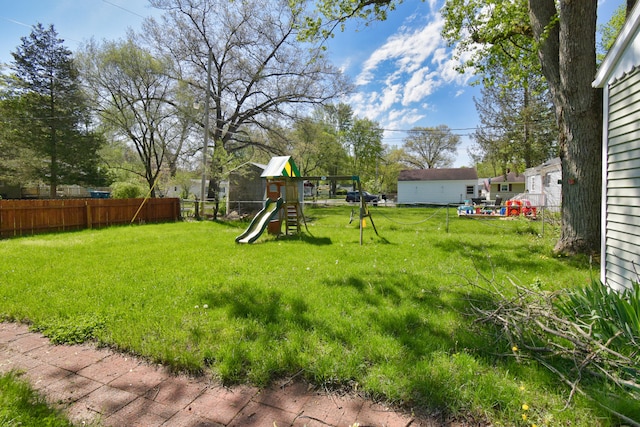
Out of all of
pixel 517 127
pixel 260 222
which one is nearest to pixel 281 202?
pixel 260 222

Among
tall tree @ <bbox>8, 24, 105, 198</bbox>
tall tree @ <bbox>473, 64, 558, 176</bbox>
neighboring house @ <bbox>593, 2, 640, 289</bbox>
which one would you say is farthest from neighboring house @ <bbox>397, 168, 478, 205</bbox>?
tall tree @ <bbox>8, 24, 105, 198</bbox>

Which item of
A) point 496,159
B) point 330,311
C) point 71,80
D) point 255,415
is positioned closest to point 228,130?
point 71,80

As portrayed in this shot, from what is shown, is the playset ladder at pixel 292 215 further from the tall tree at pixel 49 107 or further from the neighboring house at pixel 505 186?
the neighboring house at pixel 505 186

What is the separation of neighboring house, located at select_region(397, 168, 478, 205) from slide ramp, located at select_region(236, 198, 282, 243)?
23.3m

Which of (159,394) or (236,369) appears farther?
(236,369)

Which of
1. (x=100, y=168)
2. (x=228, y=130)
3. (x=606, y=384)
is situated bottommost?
(x=606, y=384)

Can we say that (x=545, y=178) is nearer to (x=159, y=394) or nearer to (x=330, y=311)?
(x=330, y=311)

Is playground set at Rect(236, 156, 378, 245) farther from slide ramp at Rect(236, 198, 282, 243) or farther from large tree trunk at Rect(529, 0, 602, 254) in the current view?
large tree trunk at Rect(529, 0, 602, 254)

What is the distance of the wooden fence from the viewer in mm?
10039

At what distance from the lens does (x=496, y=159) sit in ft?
90.6

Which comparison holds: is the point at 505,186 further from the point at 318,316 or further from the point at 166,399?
the point at 166,399

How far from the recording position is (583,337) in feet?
7.91

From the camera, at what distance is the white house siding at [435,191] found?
31297 millimetres

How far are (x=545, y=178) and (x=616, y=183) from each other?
59.8 feet
